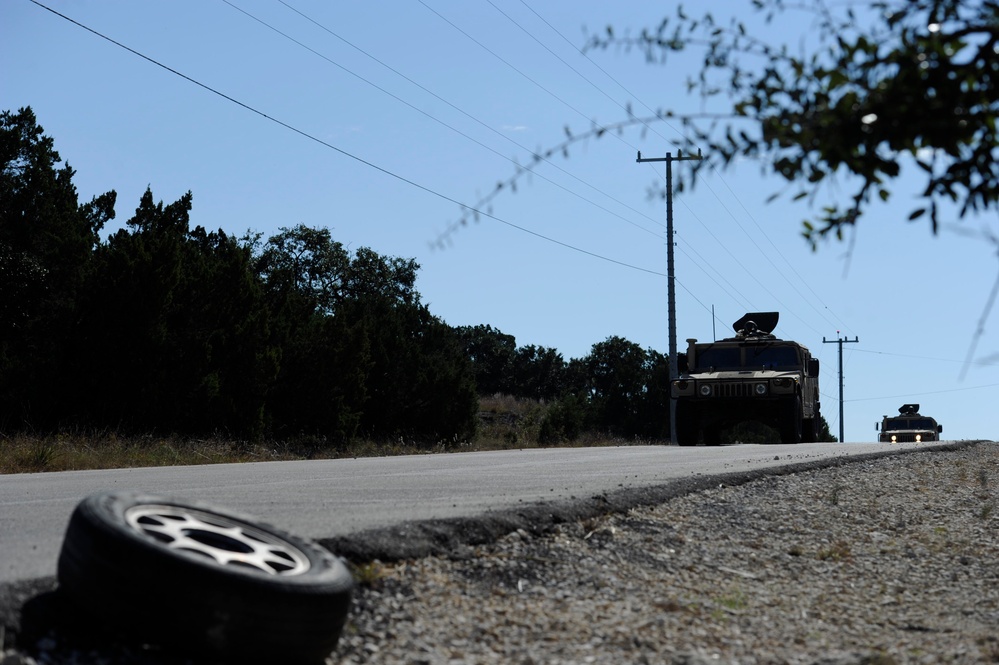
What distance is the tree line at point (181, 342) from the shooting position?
21.9m

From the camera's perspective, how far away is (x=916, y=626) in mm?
5953

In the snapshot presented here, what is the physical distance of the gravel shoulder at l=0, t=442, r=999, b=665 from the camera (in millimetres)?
4797

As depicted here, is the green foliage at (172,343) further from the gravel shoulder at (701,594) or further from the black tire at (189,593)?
the black tire at (189,593)

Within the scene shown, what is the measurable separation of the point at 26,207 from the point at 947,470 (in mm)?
20830

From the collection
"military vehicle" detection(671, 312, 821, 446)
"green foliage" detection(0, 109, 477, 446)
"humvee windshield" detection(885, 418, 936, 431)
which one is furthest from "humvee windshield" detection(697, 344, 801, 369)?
"humvee windshield" detection(885, 418, 936, 431)

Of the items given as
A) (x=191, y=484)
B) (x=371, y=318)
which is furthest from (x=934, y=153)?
(x=371, y=318)

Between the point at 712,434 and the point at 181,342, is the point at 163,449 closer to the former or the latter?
the point at 181,342

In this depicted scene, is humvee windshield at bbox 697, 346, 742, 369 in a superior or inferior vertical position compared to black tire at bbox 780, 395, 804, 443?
superior

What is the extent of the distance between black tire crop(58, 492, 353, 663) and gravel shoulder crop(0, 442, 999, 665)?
0.42 ft

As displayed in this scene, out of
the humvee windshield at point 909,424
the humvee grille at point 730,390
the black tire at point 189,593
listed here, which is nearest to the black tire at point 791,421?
the humvee grille at point 730,390

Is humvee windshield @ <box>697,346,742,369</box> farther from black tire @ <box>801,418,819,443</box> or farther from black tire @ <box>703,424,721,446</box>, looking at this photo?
black tire @ <box>801,418,819,443</box>

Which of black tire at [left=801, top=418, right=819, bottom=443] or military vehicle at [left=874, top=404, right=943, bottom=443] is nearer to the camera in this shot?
black tire at [left=801, top=418, right=819, bottom=443]

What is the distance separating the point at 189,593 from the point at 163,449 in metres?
15.5

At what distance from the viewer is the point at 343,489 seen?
9391mm
